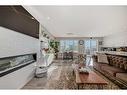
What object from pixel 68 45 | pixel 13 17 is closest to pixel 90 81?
pixel 13 17

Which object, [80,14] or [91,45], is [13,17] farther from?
[91,45]

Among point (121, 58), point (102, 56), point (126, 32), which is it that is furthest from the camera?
point (126, 32)

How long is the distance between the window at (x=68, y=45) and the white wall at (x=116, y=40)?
3.56 metres

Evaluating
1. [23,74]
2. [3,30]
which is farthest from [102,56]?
[3,30]

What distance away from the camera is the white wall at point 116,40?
9949 mm

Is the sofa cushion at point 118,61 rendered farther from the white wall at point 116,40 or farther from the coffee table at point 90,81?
the white wall at point 116,40

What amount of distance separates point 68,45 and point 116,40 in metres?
6.01

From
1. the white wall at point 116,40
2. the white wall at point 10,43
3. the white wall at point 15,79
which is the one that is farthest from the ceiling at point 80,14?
the white wall at point 116,40

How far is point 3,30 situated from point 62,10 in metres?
2.53

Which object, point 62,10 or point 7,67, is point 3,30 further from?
point 62,10

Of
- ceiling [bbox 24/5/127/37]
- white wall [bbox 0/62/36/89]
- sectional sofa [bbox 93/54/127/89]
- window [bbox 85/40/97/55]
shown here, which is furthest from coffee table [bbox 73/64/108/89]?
window [bbox 85/40/97/55]

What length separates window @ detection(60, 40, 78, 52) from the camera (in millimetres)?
15777

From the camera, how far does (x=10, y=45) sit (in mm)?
3203
